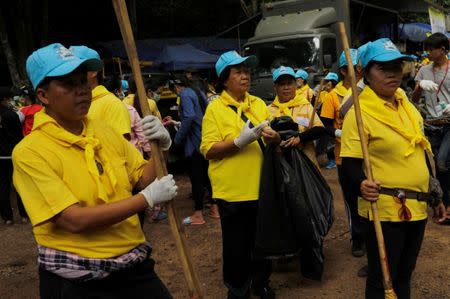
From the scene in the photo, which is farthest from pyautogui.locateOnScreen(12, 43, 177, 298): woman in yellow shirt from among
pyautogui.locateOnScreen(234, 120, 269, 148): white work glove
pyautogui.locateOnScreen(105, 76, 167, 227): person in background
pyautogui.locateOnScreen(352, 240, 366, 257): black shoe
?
pyautogui.locateOnScreen(352, 240, 366, 257): black shoe

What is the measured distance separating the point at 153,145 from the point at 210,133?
115 cm

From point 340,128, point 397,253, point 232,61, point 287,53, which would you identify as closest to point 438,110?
point 340,128

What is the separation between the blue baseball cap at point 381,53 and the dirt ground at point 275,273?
202 centimetres

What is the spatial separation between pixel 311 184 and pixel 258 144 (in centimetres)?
67

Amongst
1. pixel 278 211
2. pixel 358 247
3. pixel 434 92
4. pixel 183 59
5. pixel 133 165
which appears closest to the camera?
pixel 133 165

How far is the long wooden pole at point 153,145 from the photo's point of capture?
2123 mm

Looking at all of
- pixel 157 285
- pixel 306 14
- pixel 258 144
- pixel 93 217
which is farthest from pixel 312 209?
pixel 306 14

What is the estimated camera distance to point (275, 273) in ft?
14.3

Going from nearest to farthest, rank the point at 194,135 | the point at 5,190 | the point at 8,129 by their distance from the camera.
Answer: the point at 194,135
the point at 8,129
the point at 5,190

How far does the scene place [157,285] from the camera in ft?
7.54

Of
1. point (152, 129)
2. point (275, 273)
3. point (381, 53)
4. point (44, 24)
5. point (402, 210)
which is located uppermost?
point (44, 24)

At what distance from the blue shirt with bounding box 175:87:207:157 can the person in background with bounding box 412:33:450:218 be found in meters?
2.59

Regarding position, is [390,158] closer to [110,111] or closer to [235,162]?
[235,162]

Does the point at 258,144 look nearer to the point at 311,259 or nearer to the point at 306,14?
the point at 311,259
